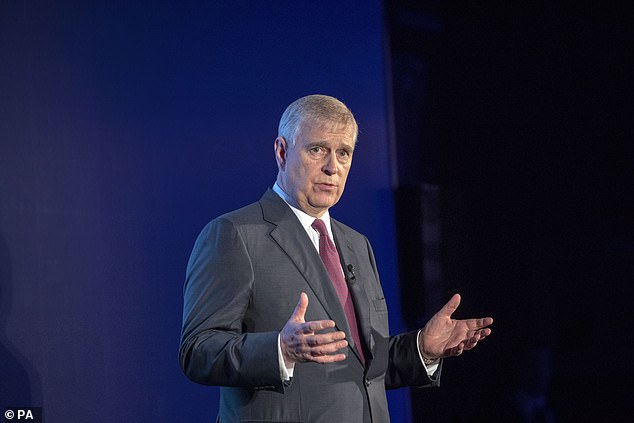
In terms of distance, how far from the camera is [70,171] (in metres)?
2.85

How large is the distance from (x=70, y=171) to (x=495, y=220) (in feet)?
5.69

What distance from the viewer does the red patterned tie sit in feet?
6.52

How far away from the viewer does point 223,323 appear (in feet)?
5.98

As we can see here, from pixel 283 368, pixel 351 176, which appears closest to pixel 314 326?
pixel 283 368

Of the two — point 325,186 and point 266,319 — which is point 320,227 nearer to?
point 325,186

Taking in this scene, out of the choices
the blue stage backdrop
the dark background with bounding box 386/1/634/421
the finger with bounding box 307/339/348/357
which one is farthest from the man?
the dark background with bounding box 386/1/634/421

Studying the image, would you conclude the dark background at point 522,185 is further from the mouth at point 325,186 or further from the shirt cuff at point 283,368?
the shirt cuff at point 283,368

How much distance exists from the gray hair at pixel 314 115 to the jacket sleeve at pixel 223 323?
334mm

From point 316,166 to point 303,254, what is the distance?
0.25 metres

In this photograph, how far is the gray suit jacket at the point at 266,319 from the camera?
1.76 m

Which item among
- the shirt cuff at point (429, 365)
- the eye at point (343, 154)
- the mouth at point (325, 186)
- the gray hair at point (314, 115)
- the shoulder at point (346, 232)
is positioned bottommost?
the shirt cuff at point (429, 365)

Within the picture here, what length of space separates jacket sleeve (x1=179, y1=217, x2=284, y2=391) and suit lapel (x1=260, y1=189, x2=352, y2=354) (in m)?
0.12

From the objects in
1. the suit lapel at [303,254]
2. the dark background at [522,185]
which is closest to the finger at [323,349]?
the suit lapel at [303,254]

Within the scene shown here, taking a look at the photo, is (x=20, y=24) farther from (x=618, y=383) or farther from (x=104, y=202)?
(x=618, y=383)
